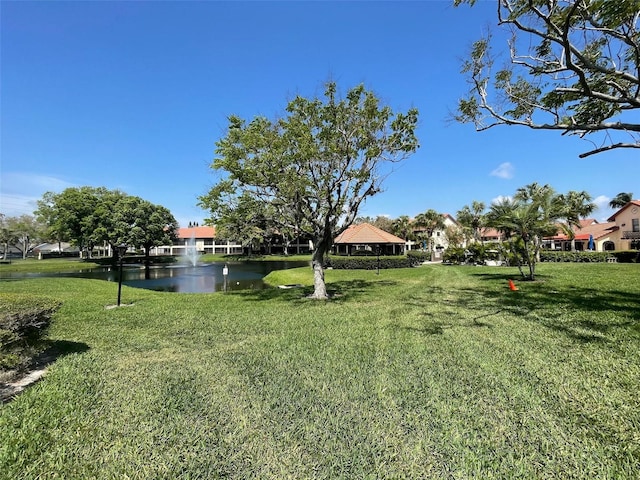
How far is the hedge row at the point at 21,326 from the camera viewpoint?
4121 mm

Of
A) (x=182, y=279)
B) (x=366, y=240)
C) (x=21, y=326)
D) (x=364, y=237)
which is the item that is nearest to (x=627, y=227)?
(x=366, y=240)

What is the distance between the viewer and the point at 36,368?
4.99 meters

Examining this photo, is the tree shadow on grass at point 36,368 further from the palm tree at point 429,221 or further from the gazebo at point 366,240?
the palm tree at point 429,221

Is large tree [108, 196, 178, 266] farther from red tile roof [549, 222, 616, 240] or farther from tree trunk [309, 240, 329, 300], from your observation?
red tile roof [549, 222, 616, 240]

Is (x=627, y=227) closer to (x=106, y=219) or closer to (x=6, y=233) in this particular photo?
(x=106, y=219)

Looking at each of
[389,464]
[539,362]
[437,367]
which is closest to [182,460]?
[389,464]

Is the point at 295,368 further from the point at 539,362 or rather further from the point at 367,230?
the point at 367,230

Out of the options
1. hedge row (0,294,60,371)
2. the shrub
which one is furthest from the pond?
hedge row (0,294,60,371)

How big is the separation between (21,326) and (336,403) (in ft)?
14.2

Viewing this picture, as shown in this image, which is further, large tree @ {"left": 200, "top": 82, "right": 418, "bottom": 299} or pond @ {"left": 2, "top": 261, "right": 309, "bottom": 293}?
pond @ {"left": 2, "top": 261, "right": 309, "bottom": 293}

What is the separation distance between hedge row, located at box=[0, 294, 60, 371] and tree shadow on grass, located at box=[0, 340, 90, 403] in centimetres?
17

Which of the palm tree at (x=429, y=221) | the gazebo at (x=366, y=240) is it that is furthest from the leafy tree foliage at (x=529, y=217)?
the palm tree at (x=429, y=221)

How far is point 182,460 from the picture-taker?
110 inches

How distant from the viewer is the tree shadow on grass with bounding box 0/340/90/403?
164 inches
